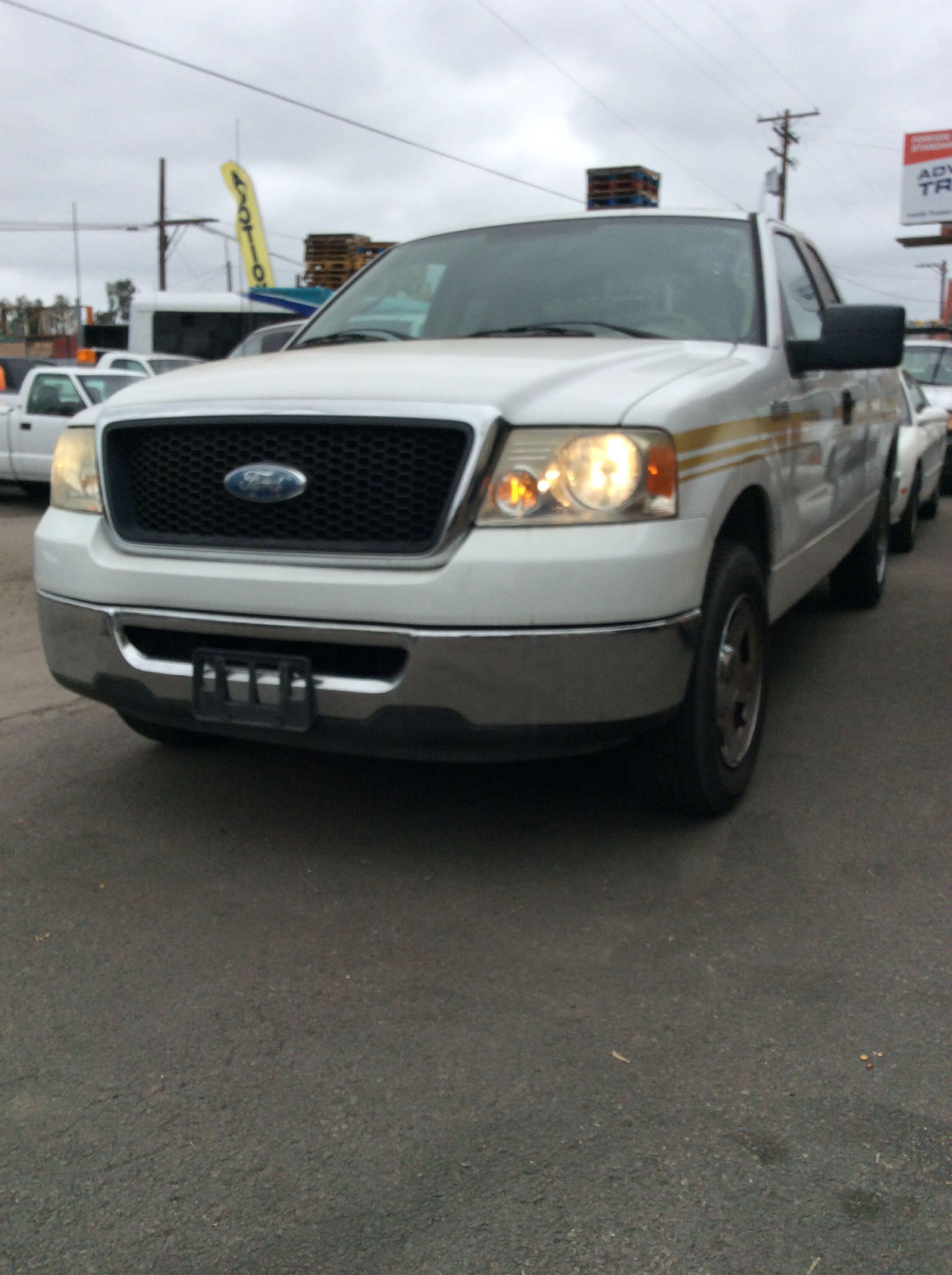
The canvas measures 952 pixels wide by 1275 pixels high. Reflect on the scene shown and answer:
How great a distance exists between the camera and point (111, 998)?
2689 millimetres

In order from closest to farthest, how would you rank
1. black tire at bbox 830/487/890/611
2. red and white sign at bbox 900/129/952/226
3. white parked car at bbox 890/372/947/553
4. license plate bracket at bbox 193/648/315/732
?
license plate bracket at bbox 193/648/315/732, black tire at bbox 830/487/890/611, white parked car at bbox 890/372/947/553, red and white sign at bbox 900/129/952/226

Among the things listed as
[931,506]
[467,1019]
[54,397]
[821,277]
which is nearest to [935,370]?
[931,506]

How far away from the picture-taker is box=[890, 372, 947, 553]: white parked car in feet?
27.8

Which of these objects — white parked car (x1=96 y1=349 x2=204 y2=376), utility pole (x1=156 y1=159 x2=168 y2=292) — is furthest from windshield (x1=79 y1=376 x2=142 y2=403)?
utility pole (x1=156 y1=159 x2=168 y2=292)

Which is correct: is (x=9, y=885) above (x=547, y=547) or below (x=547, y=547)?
below

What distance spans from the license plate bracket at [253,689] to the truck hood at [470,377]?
0.64 meters

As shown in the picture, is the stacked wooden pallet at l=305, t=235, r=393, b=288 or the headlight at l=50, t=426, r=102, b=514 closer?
the headlight at l=50, t=426, r=102, b=514

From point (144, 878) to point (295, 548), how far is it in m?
0.97

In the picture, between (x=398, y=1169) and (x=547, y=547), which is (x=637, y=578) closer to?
(x=547, y=547)

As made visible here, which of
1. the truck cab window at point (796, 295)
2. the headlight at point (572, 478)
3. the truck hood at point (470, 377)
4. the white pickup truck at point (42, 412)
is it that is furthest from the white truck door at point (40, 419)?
the headlight at point (572, 478)

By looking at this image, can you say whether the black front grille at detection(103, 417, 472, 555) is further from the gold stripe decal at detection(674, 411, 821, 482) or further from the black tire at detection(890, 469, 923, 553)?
the black tire at detection(890, 469, 923, 553)

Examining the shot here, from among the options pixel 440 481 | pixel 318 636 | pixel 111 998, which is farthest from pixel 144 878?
pixel 440 481

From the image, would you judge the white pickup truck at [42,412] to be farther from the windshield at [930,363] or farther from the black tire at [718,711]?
the black tire at [718,711]

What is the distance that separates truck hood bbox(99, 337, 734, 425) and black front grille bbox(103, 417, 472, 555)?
0.24ft
